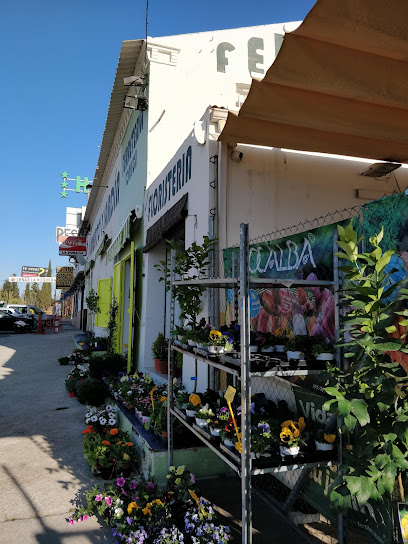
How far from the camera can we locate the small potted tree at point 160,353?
6.88 metres

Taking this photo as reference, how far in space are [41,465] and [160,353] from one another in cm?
289

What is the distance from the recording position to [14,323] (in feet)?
77.2

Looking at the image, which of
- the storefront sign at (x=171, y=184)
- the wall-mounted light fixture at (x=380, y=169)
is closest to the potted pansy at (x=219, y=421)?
the storefront sign at (x=171, y=184)

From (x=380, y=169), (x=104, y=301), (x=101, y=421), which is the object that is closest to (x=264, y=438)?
(x=101, y=421)

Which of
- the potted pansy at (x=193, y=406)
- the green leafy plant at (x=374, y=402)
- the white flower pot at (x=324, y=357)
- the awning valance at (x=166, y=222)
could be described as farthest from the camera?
the awning valance at (x=166, y=222)

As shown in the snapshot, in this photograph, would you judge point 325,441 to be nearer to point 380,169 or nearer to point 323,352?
point 323,352

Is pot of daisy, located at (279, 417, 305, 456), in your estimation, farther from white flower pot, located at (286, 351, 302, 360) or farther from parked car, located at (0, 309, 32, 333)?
parked car, located at (0, 309, 32, 333)

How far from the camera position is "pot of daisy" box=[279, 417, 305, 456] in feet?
7.67

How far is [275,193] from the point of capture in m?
4.73

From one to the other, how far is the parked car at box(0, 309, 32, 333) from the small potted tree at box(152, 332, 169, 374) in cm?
1895

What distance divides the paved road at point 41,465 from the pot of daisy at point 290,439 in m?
1.61

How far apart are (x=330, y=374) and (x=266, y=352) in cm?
81

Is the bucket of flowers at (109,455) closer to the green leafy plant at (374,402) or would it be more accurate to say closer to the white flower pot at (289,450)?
the white flower pot at (289,450)

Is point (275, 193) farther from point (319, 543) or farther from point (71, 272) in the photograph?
point (71, 272)
